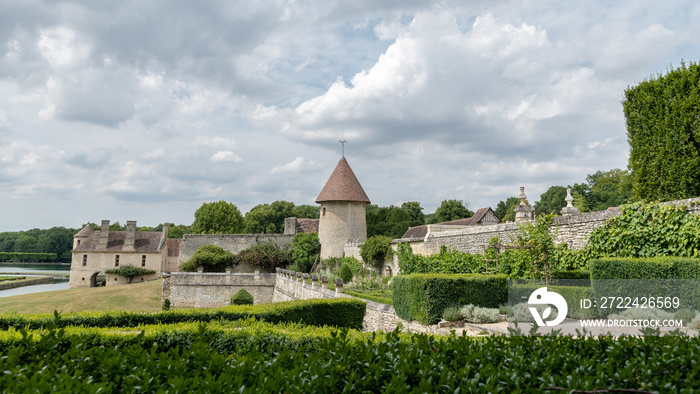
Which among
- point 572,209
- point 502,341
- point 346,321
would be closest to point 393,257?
point 572,209

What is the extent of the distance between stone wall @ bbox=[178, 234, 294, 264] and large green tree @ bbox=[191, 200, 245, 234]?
11.5 metres

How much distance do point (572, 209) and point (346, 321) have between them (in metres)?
11.8

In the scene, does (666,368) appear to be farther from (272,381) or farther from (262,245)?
(262,245)

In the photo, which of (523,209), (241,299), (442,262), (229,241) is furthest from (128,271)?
(523,209)

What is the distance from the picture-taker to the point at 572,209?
1748cm

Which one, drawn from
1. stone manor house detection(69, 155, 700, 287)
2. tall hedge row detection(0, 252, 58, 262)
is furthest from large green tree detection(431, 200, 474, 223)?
tall hedge row detection(0, 252, 58, 262)

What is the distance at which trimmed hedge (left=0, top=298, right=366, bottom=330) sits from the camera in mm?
8867

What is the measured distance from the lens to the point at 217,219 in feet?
153

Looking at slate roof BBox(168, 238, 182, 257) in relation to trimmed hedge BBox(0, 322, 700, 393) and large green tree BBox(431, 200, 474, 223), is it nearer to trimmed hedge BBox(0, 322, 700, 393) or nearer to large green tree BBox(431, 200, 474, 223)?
large green tree BBox(431, 200, 474, 223)

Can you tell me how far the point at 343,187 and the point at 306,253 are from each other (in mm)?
6263

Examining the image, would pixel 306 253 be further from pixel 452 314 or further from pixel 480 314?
pixel 480 314

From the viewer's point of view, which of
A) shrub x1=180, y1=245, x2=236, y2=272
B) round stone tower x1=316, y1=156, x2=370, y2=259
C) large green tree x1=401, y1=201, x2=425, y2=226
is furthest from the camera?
large green tree x1=401, y1=201, x2=425, y2=226

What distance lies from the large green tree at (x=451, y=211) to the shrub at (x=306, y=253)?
29207 millimetres

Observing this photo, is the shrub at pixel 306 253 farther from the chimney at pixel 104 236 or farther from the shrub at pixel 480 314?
the shrub at pixel 480 314
